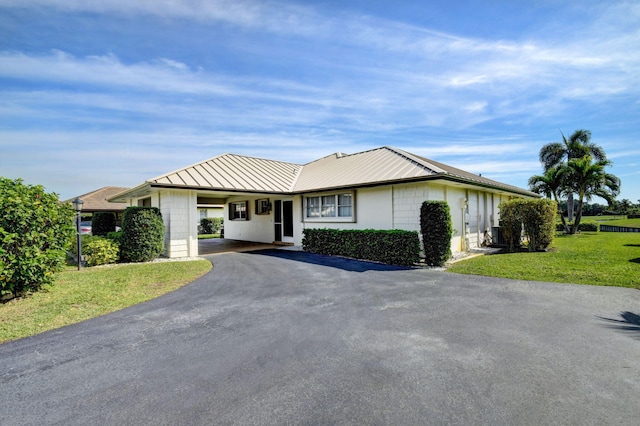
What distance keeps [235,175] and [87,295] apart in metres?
9.35

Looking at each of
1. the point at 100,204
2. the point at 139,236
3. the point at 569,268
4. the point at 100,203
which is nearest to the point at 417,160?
the point at 569,268

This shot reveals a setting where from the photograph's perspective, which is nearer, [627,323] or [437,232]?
[627,323]

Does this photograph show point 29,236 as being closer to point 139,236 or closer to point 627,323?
point 139,236

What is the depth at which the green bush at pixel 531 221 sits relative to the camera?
12469 millimetres

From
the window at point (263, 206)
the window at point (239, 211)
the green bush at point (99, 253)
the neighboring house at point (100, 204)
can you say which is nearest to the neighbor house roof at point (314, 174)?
the window at point (263, 206)

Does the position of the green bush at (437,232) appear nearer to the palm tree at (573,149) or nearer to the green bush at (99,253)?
the green bush at (99,253)

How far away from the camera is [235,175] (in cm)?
1502

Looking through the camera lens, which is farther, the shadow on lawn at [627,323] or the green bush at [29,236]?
the green bush at [29,236]

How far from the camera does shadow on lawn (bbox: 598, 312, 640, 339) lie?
4312mm

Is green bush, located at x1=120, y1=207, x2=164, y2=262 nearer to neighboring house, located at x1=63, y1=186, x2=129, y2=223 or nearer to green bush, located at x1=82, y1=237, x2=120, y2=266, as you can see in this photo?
green bush, located at x1=82, y1=237, x2=120, y2=266

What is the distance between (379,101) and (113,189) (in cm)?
3231

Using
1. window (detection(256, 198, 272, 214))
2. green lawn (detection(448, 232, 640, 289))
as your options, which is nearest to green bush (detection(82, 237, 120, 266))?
window (detection(256, 198, 272, 214))

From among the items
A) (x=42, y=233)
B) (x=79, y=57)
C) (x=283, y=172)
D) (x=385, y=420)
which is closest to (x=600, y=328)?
(x=385, y=420)

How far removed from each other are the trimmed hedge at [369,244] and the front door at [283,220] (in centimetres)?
305
